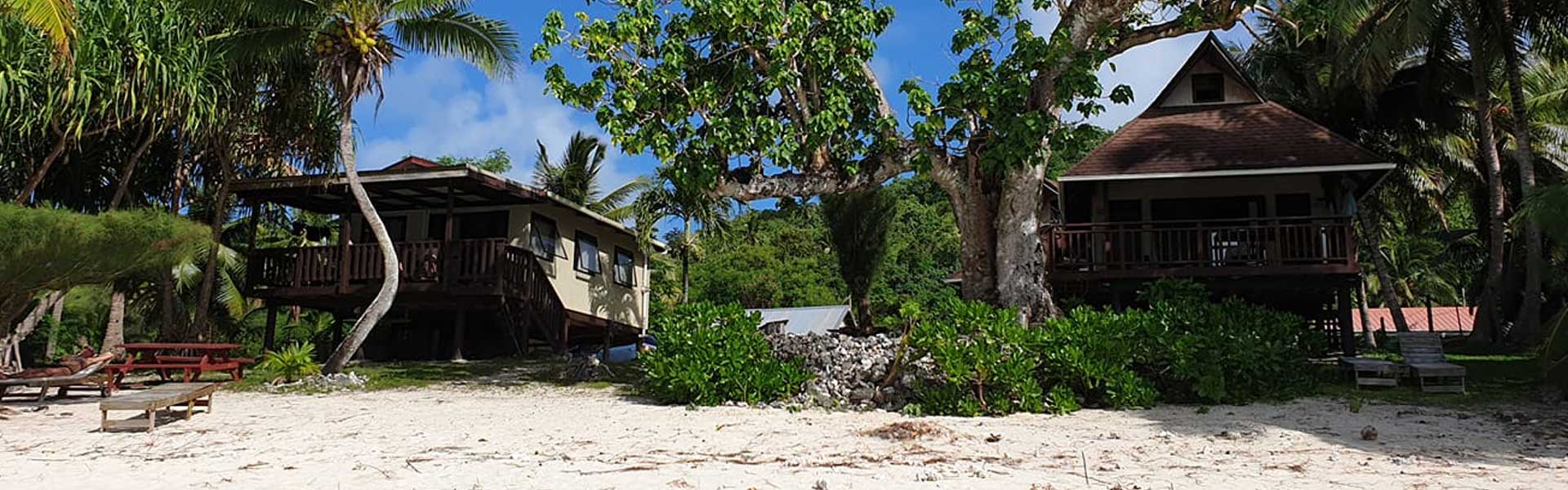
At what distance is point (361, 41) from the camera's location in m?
16.0

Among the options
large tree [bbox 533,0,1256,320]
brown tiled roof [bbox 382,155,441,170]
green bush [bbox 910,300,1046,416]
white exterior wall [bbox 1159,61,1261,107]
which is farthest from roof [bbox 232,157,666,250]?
white exterior wall [bbox 1159,61,1261,107]

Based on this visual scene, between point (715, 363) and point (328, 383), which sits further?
point (328, 383)

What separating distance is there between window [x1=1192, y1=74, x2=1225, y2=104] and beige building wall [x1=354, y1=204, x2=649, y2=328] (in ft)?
39.1

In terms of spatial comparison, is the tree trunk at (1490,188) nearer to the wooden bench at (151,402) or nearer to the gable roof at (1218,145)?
the gable roof at (1218,145)

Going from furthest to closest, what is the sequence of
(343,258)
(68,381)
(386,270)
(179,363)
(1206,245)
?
(343,258) → (1206,245) → (386,270) → (179,363) → (68,381)

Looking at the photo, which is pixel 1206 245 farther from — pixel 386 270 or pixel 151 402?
pixel 151 402

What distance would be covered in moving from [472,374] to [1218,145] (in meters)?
12.1

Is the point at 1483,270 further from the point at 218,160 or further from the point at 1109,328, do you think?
the point at 218,160

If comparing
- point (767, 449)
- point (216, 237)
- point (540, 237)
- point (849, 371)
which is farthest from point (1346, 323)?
point (216, 237)

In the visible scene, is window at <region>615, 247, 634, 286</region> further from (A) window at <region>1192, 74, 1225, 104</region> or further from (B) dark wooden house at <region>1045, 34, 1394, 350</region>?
(A) window at <region>1192, 74, 1225, 104</region>

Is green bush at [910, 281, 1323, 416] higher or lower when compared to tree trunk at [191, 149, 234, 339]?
lower

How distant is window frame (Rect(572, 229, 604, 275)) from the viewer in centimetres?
2381

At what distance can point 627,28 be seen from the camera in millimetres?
14617

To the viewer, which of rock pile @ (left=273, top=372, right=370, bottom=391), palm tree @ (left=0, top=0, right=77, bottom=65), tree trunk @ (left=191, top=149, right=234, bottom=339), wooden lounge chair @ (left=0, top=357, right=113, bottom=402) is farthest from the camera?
tree trunk @ (left=191, top=149, right=234, bottom=339)
